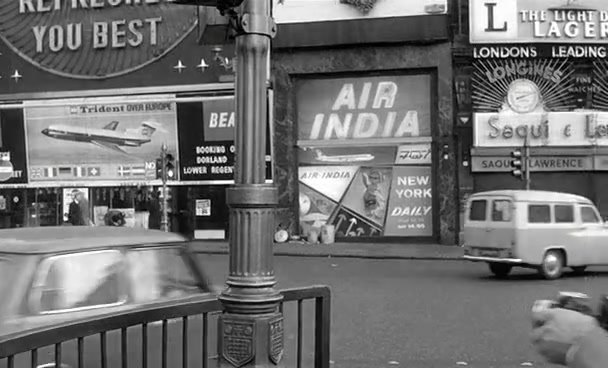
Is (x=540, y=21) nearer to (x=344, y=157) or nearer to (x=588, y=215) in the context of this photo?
(x=344, y=157)

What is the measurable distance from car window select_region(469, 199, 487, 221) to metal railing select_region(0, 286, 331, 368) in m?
12.9

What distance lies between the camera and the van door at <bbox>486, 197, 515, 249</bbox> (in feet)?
57.7

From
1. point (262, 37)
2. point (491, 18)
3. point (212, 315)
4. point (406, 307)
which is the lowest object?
point (406, 307)

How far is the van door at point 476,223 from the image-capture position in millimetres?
18219

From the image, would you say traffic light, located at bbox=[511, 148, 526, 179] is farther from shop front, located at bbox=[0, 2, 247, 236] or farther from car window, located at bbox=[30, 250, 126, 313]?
car window, located at bbox=[30, 250, 126, 313]

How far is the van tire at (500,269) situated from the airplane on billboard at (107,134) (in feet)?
54.9

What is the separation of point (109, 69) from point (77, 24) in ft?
7.86

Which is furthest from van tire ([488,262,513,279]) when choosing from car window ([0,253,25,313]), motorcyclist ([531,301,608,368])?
motorcyclist ([531,301,608,368])

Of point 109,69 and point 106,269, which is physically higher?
point 109,69

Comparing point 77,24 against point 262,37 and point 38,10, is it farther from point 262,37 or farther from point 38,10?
point 262,37

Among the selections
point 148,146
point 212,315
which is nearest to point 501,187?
point 148,146

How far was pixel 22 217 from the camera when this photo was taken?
3269cm

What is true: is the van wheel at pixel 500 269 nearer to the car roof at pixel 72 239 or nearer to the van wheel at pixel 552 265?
the van wheel at pixel 552 265

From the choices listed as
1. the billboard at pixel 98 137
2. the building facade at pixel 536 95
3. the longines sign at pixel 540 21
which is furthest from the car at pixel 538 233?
the billboard at pixel 98 137
